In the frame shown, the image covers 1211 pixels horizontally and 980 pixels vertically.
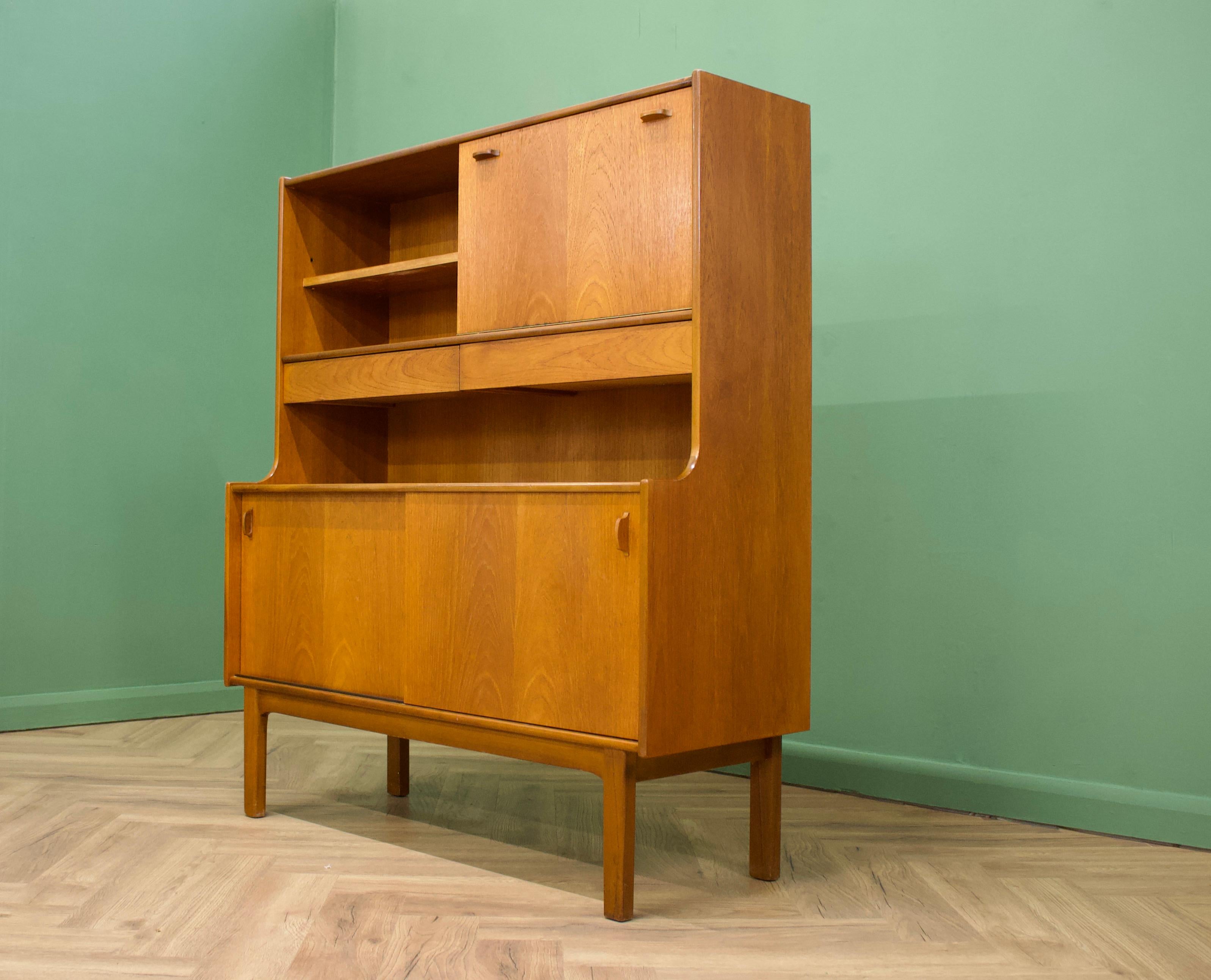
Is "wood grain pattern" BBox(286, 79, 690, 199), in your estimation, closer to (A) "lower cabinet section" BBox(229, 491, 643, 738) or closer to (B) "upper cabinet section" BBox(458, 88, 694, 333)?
(B) "upper cabinet section" BBox(458, 88, 694, 333)

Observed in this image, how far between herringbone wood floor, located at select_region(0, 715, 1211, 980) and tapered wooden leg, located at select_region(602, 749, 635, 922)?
0.13 feet

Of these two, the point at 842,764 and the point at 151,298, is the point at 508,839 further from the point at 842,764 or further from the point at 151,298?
the point at 151,298

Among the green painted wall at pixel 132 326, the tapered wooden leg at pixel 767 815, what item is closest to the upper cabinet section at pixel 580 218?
the tapered wooden leg at pixel 767 815

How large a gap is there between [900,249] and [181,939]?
2.32 metres

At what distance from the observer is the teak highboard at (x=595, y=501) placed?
212cm

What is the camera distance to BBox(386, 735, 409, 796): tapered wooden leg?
3.01 meters

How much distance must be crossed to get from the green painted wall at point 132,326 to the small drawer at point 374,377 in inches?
52.9

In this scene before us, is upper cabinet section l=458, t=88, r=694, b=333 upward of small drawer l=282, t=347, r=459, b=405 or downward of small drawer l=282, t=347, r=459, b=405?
upward

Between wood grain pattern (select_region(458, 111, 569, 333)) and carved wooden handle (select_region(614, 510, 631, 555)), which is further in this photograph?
wood grain pattern (select_region(458, 111, 569, 333))

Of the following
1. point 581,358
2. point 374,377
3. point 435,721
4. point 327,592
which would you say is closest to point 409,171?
point 374,377

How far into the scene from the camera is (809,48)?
3.18m

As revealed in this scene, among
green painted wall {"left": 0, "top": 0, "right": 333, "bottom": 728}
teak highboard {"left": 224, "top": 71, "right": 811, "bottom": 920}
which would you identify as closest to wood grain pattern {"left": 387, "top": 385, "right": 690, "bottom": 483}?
teak highboard {"left": 224, "top": 71, "right": 811, "bottom": 920}

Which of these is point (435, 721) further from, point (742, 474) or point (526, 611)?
point (742, 474)

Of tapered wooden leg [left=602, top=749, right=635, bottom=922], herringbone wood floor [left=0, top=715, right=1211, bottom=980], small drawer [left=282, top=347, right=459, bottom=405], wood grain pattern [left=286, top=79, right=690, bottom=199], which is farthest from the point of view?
small drawer [left=282, top=347, right=459, bottom=405]
